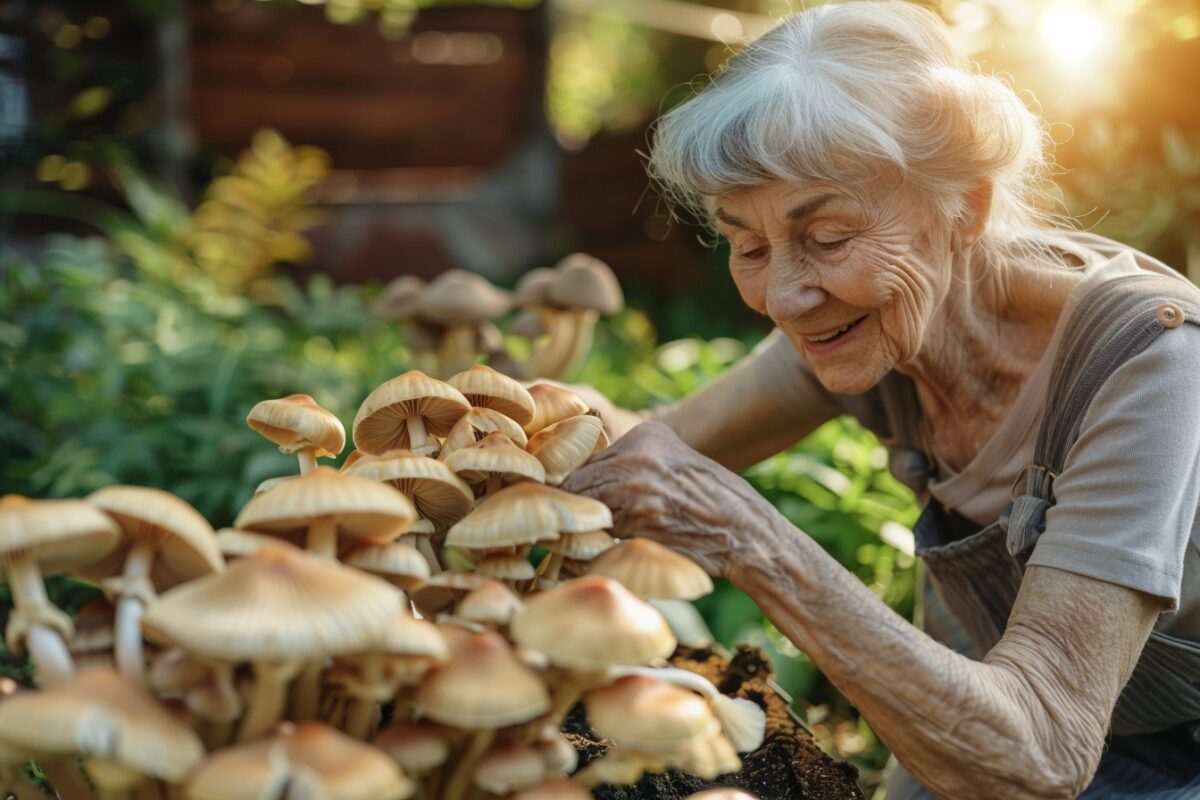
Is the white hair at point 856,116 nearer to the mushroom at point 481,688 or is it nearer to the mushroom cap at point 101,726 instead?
the mushroom at point 481,688

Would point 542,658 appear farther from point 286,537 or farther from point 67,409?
point 67,409

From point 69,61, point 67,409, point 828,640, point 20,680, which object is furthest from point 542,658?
point 69,61

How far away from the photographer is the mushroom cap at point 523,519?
3.68 ft

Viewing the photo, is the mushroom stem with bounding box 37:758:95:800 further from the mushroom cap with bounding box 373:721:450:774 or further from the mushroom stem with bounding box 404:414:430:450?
the mushroom stem with bounding box 404:414:430:450

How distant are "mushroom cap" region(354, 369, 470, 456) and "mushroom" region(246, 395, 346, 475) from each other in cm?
4

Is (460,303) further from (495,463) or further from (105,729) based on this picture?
(105,729)

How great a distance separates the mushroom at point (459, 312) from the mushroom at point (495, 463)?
5.81ft

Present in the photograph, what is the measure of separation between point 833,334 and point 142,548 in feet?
3.64

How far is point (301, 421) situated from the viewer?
127 cm

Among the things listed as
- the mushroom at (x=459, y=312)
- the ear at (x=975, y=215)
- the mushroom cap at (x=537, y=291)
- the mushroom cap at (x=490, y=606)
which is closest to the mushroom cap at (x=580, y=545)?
the mushroom cap at (x=490, y=606)

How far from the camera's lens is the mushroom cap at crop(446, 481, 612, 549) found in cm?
112

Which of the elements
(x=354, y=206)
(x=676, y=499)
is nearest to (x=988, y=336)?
(x=676, y=499)

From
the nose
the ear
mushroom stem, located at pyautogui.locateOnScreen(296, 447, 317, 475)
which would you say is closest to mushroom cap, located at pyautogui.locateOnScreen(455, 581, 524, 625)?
mushroom stem, located at pyautogui.locateOnScreen(296, 447, 317, 475)

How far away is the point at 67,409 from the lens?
3240 mm
